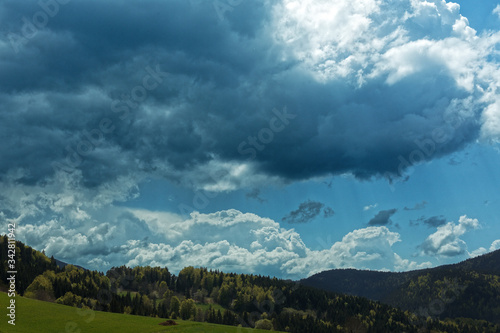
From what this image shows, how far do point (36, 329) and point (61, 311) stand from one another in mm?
26554

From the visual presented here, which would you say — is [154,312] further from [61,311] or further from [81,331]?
[81,331]

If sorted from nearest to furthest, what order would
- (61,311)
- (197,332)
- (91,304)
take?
(197,332)
(61,311)
(91,304)

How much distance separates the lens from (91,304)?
193 m

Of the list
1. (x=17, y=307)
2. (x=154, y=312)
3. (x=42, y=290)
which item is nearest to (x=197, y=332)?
(x=17, y=307)

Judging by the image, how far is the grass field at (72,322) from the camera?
344 ft

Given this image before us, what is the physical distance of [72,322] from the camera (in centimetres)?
11262

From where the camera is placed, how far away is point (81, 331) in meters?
107

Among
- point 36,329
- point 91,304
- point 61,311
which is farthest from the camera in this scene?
point 91,304

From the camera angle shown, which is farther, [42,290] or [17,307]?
[42,290]

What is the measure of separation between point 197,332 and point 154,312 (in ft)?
304

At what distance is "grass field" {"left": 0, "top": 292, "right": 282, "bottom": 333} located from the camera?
105 meters

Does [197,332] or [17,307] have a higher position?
[17,307]

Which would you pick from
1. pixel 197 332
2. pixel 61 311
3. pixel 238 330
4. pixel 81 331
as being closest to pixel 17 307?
pixel 61 311

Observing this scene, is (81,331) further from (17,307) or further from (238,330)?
(238,330)
